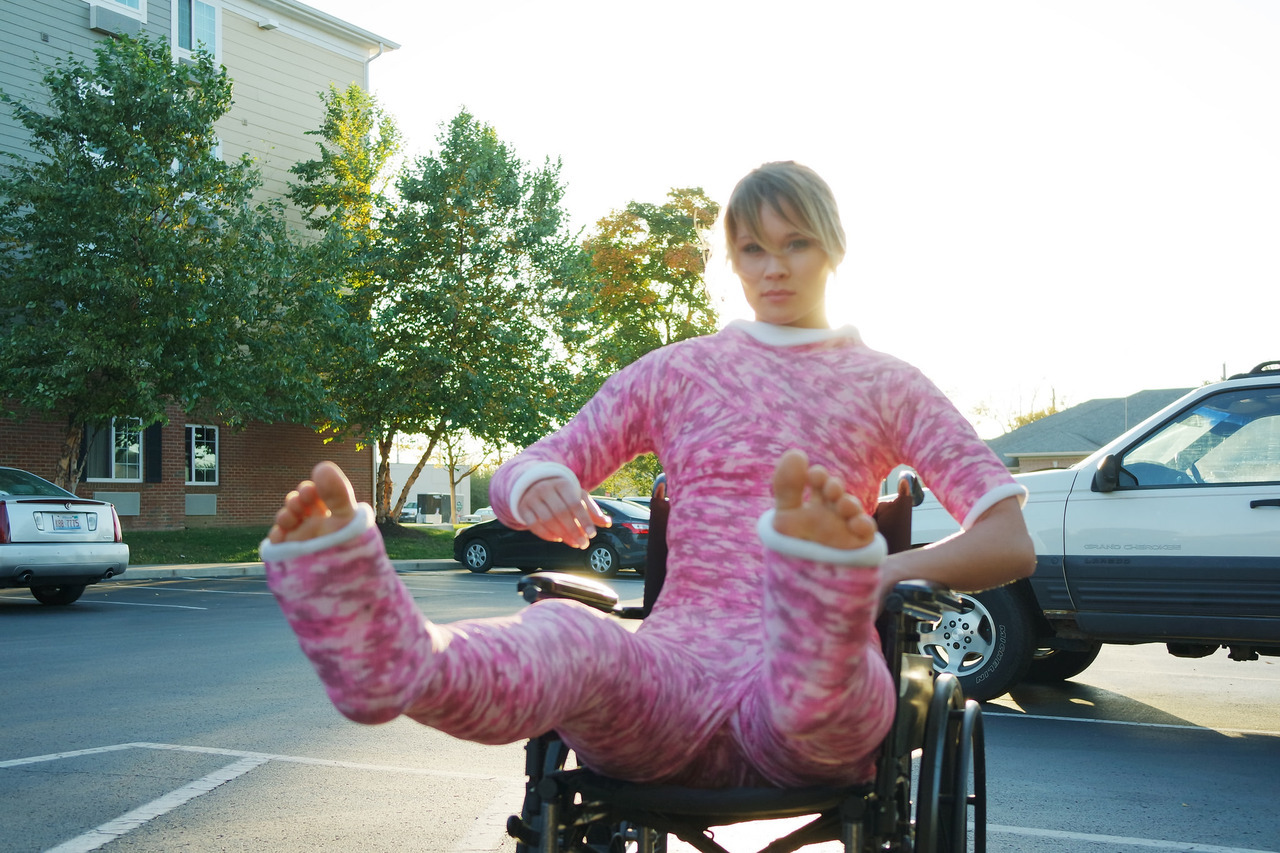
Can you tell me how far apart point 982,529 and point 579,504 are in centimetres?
72

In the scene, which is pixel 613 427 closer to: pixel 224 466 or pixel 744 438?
pixel 744 438

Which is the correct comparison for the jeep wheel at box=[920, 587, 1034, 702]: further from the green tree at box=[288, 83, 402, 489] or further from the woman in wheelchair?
the green tree at box=[288, 83, 402, 489]

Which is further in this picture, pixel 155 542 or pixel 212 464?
pixel 212 464

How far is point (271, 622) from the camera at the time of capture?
11.0 meters

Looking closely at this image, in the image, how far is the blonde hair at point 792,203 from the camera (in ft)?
7.02

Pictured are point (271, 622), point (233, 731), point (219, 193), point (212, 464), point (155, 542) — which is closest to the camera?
point (233, 731)

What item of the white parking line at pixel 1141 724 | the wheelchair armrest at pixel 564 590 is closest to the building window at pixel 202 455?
the white parking line at pixel 1141 724

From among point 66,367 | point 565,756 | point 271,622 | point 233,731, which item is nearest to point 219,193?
point 66,367

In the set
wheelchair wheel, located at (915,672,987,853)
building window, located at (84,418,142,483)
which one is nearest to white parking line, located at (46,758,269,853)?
wheelchair wheel, located at (915,672,987,853)

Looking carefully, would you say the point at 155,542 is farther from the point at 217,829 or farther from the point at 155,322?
the point at 217,829

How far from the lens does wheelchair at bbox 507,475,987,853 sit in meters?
1.87

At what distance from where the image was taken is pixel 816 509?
4.43ft

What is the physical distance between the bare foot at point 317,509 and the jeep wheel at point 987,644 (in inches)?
216

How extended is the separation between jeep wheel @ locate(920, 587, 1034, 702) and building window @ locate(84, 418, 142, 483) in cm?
2005
